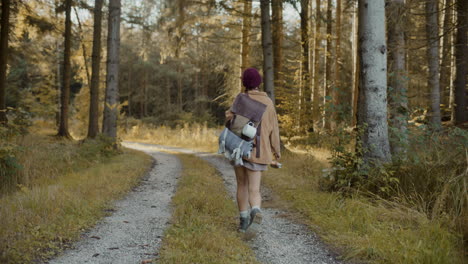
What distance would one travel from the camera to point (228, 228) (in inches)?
184

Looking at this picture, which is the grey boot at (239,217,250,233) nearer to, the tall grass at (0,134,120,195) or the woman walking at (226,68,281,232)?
the woman walking at (226,68,281,232)

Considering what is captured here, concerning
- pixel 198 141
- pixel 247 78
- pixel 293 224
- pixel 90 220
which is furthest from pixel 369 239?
pixel 198 141

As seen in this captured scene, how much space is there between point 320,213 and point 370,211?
74 centimetres

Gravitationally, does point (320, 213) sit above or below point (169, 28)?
below

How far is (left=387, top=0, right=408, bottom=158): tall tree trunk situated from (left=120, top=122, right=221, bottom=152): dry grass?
8792mm

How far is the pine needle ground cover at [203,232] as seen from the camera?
358 centimetres

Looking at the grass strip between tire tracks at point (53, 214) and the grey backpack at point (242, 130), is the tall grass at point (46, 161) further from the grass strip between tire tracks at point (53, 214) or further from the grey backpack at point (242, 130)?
the grey backpack at point (242, 130)

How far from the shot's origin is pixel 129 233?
4.49 m

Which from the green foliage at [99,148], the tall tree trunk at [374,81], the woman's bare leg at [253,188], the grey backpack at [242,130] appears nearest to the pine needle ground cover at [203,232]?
the woman's bare leg at [253,188]

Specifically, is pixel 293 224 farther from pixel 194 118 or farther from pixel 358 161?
pixel 194 118

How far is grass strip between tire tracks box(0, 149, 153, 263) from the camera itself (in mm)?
3617

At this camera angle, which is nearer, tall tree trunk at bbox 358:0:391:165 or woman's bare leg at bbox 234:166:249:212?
woman's bare leg at bbox 234:166:249:212

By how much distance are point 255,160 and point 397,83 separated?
4.91 m

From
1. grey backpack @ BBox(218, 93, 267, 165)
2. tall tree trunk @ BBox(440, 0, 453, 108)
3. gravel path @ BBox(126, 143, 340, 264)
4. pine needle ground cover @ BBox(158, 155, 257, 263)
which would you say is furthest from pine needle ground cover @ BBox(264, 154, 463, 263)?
tall tree trunk @ BBox(440, 0, 453, 108)
